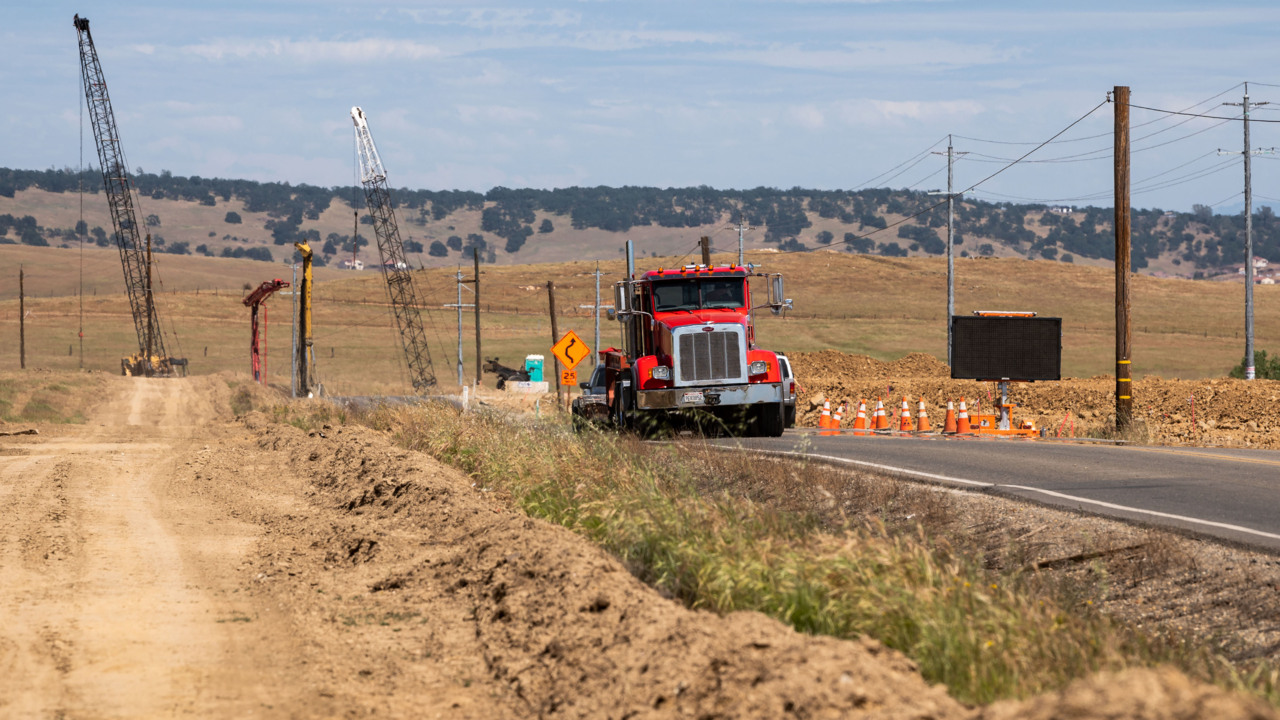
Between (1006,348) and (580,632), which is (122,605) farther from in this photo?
(1006,348)

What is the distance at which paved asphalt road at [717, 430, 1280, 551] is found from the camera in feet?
37.6

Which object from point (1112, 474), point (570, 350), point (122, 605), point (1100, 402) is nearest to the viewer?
point (122, 605)

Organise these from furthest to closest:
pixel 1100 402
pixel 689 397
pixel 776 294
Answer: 1. pixel 1100 402
2. pixel 689 397
3. pixel 776 294

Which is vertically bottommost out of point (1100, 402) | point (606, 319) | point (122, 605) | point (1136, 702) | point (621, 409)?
point (1100, 402)

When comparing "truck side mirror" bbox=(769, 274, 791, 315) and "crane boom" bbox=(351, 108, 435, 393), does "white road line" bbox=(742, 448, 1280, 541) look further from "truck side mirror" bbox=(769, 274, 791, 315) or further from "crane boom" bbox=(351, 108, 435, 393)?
"crane boom" bbox=(351, 108, 435, 393)

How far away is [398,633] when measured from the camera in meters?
7.98

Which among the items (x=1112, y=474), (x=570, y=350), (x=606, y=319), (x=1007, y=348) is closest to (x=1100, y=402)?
(x=1007, y=348)

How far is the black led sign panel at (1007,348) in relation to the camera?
2755 cm

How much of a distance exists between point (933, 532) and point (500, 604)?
14.4 feet

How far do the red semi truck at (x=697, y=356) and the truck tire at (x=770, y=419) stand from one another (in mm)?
18

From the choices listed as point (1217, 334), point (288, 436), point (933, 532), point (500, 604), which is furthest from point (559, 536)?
point (1217, 334)

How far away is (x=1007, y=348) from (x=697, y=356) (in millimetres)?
10160

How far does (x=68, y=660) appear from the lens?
282 inches

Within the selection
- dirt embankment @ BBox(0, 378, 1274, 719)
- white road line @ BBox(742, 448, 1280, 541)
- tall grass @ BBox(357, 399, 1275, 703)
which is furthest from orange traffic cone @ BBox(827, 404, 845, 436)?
tall grass @ BBox(357, 399, 1275, 703)
